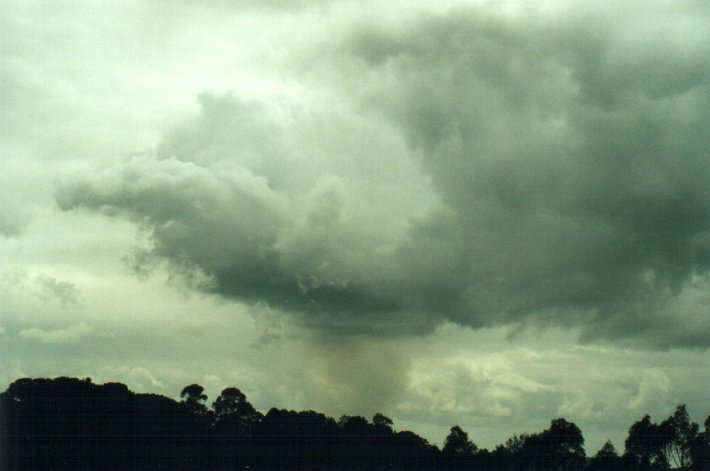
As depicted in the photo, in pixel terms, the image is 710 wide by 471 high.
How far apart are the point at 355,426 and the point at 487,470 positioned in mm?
19192

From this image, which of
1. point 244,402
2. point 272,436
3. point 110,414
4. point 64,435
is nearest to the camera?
point 64,435

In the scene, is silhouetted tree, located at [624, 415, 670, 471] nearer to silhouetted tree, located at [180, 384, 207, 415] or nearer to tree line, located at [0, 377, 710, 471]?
tree line, located at [0, 377, 710, 471]

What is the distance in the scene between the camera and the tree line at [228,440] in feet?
262

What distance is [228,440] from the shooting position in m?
94.8

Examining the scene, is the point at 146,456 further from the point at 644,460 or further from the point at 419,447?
the point at 644,460

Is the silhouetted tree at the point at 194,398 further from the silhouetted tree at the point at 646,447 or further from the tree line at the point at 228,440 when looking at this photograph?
the silhouetted tree at the point at 646,447

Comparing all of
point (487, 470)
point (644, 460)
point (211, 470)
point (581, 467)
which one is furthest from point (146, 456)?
point (644, 460)

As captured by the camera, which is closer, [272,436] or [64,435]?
[64,435]

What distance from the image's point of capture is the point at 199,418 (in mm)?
108375

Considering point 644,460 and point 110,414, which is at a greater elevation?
point 110,414

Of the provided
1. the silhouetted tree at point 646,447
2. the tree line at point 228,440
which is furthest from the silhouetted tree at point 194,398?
the silhouetted tree at point 646,447

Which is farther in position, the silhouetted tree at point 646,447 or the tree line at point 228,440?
the silhouetted tree at point 646,447

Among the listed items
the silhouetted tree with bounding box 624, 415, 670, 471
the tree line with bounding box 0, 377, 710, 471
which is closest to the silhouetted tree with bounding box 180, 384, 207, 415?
the tree line with bounding box 0, 377, 710, 471

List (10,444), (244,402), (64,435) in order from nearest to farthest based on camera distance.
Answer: (10,444)
(64,435)
(244,402)
